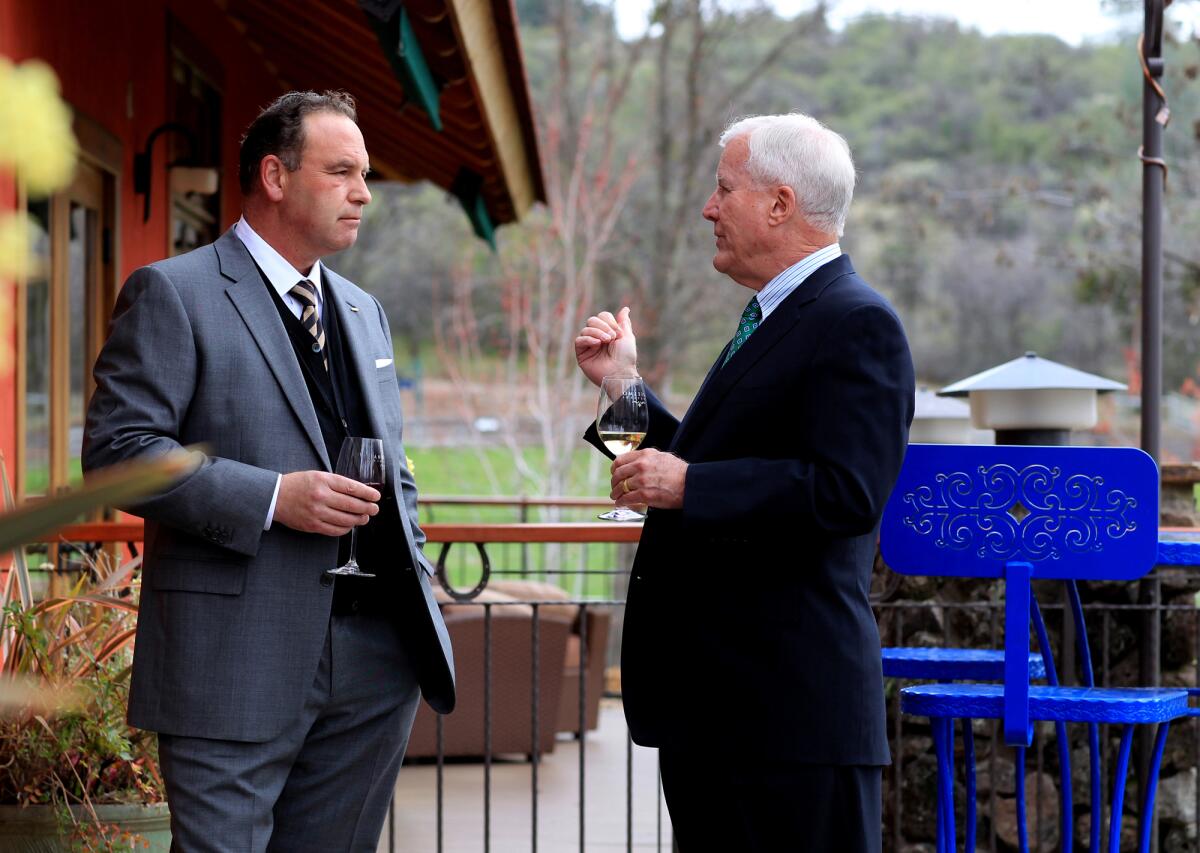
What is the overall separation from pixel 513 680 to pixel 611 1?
11766 millimetres

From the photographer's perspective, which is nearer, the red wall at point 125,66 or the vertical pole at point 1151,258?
the red wall at point 125,66

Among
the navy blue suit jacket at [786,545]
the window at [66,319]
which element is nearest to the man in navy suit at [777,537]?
the navy blue suit jacket at [786,545]

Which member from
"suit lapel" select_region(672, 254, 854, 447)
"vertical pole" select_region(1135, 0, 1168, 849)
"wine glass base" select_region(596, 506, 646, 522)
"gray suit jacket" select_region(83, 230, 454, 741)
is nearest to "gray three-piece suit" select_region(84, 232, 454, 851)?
"gray suit jacket" select_region(83, 230, 454, 741)

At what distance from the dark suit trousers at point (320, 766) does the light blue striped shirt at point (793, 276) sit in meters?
0.83

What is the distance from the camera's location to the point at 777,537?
2.02 metres

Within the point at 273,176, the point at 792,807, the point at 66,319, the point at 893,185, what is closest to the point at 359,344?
the point at 273,176

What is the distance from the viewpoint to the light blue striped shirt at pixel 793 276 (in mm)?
2127

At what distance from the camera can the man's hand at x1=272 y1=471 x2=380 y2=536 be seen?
6.70 ft

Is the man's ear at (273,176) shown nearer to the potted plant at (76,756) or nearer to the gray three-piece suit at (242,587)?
the gray three-piece suit at (242,587)

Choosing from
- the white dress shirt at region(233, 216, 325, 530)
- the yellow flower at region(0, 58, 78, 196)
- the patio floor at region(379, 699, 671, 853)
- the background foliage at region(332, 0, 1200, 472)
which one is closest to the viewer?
the yellow flower at region(0, 58, 78, 196)

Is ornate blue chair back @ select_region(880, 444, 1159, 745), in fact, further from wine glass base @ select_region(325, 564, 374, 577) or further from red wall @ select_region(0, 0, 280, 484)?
red wall @ select_region(0, 0, 280, 484)

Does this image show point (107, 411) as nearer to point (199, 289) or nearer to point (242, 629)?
point (199, 289)

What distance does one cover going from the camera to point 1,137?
36 centimetres

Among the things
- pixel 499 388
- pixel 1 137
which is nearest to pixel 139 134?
pixel 1 137
